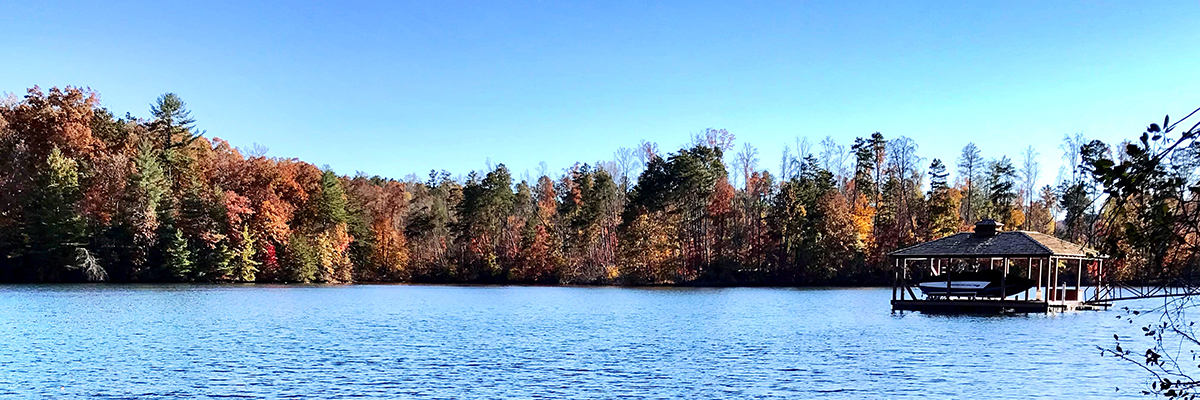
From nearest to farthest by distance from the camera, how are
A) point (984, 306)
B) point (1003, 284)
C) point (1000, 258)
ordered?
1. point (984, 306)
2. point (1003, 284)
3. point (1000, 258)

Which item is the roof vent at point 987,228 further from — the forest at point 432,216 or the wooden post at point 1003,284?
the forest at point 432,216

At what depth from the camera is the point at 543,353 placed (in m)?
22.0

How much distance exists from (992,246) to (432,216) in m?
56.1

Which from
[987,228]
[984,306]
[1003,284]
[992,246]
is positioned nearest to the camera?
[984,306]

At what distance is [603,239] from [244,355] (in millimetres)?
60130

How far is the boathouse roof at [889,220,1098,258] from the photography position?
35250mm

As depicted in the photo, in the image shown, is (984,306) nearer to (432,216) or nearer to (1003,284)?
(1003,284)

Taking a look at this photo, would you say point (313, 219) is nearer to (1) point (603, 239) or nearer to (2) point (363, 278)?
(2) point (363, 278)

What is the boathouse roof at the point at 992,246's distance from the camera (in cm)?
3525

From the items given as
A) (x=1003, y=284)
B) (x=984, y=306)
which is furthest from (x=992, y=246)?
(x=984, y=306)

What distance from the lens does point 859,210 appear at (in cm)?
7356

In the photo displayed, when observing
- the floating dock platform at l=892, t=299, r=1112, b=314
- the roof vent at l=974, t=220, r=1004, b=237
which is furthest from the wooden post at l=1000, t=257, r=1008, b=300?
the roof vent at l=974, t=220, r=1004, b=237

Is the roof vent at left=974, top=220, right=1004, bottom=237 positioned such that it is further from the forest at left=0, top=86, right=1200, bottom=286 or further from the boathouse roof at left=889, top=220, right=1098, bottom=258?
the forest at left=0, top=86, right=1200, bottom=286

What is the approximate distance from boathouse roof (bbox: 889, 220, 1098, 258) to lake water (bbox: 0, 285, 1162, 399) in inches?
93.8
